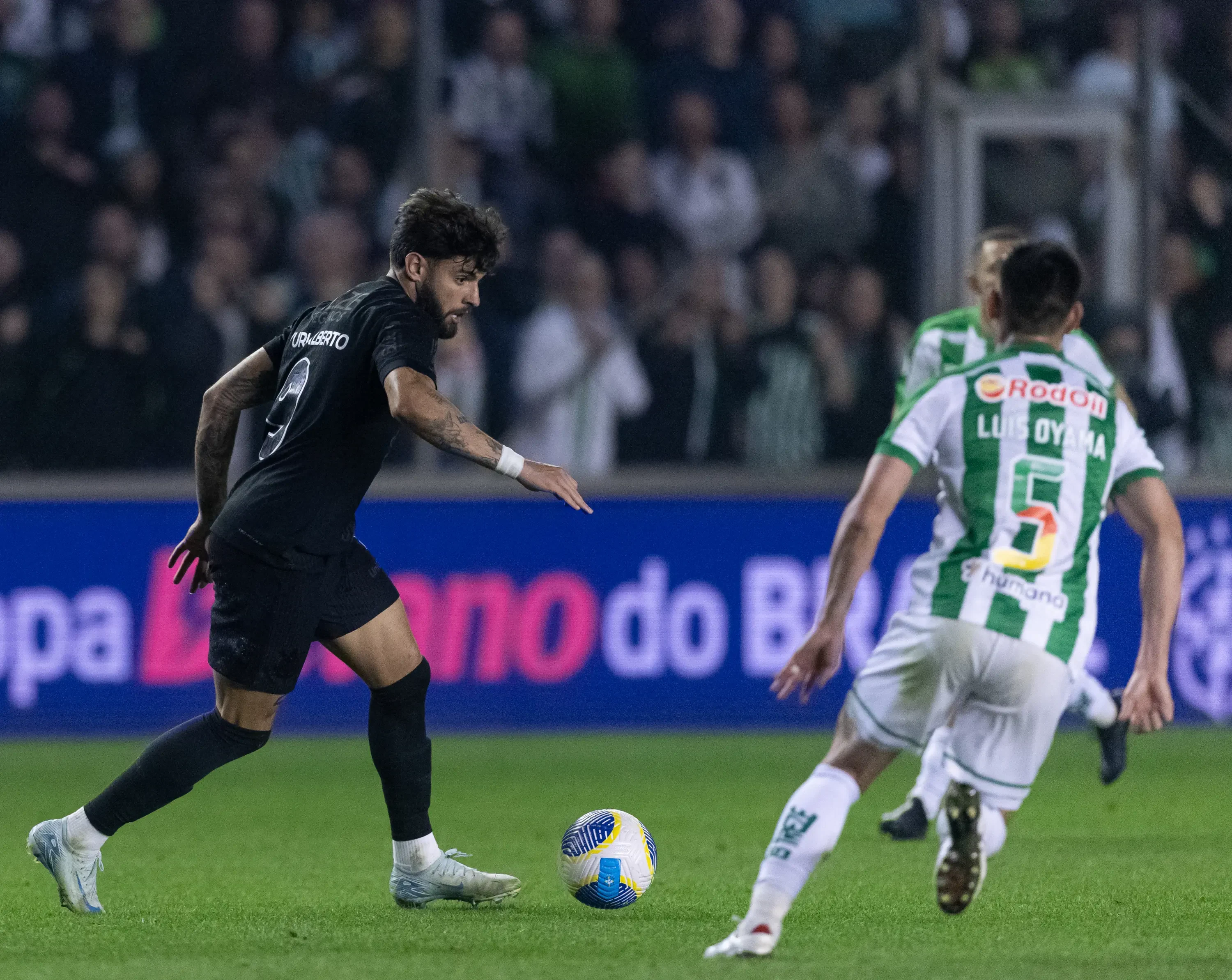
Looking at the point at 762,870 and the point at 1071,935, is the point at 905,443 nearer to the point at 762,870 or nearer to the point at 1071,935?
the point at 762,870

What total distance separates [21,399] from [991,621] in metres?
7.28

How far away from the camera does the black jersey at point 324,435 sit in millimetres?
5074

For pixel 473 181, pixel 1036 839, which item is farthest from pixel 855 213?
pixel 1036 839

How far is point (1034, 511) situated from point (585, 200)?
7503 mm

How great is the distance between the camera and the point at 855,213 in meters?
11.7

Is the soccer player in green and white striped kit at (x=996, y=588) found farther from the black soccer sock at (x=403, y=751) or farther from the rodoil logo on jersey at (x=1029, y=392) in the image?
the black soccer sock at (x=403, y=751)

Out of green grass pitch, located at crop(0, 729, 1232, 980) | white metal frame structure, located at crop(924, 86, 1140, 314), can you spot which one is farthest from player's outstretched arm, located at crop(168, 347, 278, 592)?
white metal frame structure, located at crop(924, 86, 1140, 314)

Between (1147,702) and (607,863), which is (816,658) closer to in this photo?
(1147,702)

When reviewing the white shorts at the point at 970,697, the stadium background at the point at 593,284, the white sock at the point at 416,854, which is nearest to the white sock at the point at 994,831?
the white shorts at the point at 970,697

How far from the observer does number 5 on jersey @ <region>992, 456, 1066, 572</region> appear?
4383mm

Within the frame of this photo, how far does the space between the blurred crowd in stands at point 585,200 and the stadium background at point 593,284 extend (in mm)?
21

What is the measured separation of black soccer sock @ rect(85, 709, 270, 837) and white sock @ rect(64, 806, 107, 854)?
0.01m

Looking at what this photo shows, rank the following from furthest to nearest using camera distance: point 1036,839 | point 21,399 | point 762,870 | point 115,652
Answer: point 21,399 → point 115,652 → point 1036,839 → point 762,870

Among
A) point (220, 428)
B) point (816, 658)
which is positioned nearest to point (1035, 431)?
point (816, 658)
